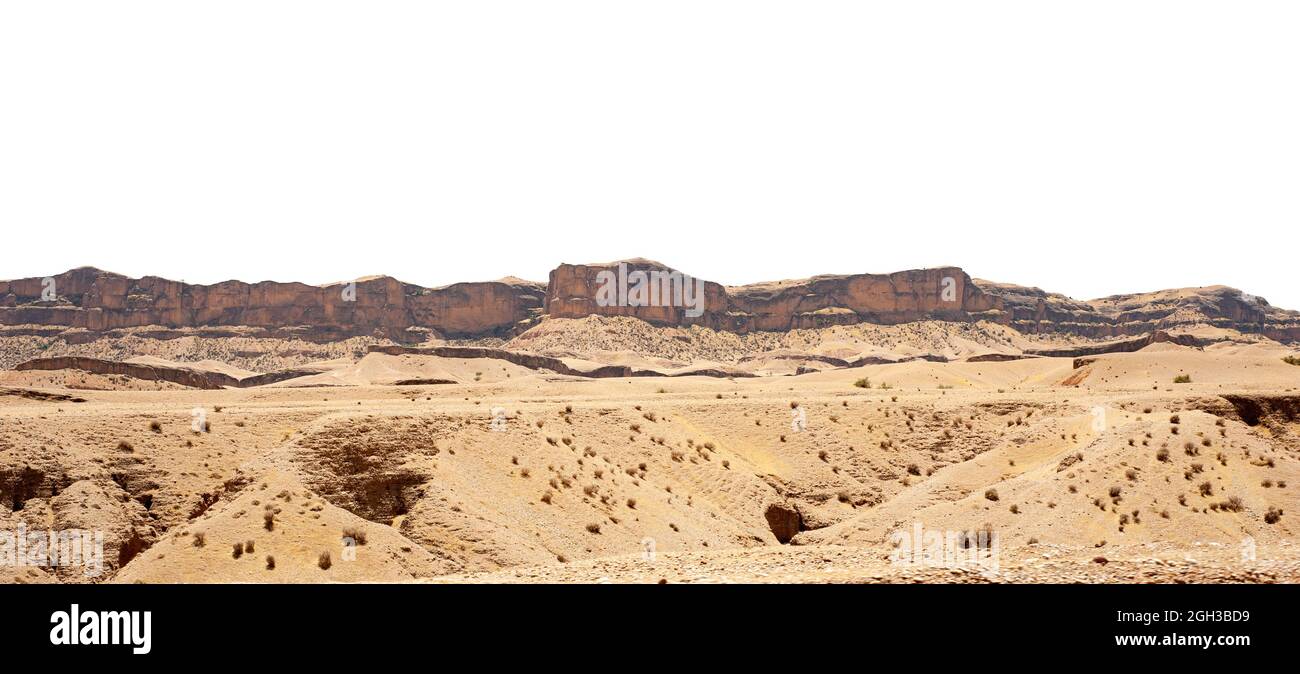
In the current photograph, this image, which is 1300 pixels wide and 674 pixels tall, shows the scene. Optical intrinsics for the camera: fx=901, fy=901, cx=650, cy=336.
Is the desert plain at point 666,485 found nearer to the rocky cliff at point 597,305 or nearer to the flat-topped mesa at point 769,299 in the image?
the flat-topped mesa at point 769,299

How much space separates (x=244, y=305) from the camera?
428 ft

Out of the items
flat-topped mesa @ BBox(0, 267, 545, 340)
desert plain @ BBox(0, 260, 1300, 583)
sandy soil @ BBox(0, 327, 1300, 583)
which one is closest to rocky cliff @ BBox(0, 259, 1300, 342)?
flat-topped mesa @ BBox(0, 267, 545, 340)

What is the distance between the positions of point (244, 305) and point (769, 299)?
77.7 meters

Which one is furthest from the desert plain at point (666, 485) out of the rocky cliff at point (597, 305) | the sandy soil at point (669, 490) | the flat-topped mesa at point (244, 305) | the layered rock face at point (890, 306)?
the flat-topped mesa at point (244, 305)

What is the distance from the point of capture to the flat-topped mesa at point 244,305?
4943 inches

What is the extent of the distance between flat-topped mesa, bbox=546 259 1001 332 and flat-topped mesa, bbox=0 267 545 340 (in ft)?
43.1

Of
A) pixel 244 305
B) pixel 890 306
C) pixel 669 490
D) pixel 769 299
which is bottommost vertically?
pixel 669 490

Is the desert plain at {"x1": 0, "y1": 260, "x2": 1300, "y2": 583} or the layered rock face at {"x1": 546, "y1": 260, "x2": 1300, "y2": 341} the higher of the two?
the layered rock face at {"x1": 546, "y1": 260, "x2": 1300, "y2": 341}

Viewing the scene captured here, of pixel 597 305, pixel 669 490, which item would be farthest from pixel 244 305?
pixel 669 490

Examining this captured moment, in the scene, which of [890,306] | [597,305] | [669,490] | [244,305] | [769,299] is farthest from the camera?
[769,299]

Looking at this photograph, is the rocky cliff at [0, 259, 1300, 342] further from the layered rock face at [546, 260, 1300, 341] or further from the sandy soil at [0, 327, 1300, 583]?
the sandy soil at [0, 327, 1300, 583]

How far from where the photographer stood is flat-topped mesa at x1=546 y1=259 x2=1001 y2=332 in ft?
424

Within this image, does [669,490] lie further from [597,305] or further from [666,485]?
[597,305]

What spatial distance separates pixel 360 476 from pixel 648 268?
367ft
